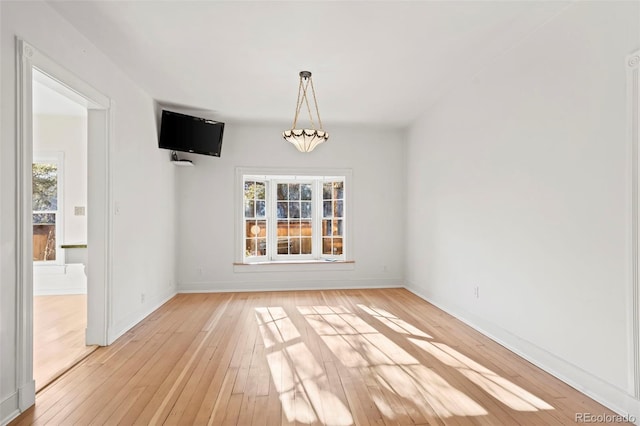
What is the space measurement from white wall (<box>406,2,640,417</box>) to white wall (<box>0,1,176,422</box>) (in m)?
3.78

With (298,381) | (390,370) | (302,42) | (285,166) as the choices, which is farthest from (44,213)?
(390,370)

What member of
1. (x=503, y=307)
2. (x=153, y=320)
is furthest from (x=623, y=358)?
(x=153, y=320)

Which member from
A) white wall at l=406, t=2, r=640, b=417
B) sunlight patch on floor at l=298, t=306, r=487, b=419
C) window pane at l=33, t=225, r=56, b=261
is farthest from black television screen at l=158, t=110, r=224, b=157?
white wall at l=406, t=2, r=640, b=417

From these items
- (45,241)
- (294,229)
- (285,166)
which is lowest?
(45,241)

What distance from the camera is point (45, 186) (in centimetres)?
516

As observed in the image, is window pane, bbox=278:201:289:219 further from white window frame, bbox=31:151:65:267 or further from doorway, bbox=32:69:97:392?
white window frame, bbox=31:151:65:267

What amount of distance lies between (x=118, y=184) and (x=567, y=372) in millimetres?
4335

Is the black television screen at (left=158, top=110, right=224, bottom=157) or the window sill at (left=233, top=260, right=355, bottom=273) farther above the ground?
the black television screen at (left=158, top=110, right=224, bottom=157)

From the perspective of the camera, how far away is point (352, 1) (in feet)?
7.61

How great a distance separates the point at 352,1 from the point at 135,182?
3.03 metres

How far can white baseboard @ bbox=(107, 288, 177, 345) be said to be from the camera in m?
3.21

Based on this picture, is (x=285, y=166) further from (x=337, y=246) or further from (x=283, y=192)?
(x=337, y=246)

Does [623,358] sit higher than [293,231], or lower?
lower

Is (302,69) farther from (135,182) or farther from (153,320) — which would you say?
(153,320)
